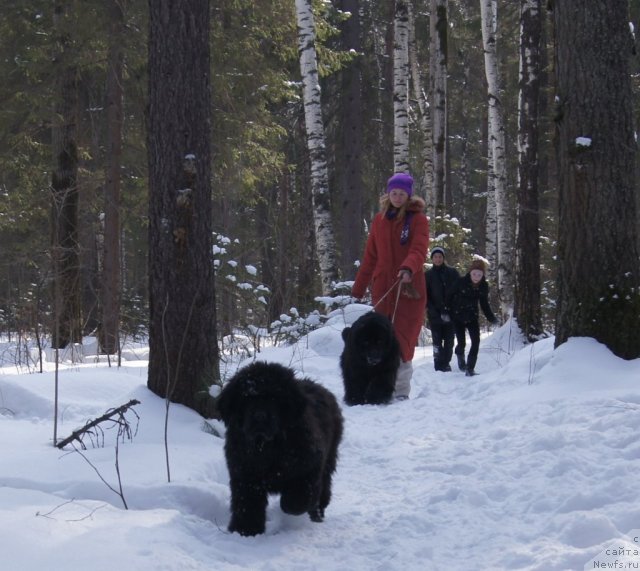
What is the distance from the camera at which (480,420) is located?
6.95 meters

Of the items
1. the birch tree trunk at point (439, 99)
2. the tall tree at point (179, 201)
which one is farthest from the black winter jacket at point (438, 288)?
the birch tree trunk at point (439, 99)

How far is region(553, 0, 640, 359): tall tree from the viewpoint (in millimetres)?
7207

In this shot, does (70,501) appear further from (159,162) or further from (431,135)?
(431,135)

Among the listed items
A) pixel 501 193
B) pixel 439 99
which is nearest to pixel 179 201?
pixel 501 193

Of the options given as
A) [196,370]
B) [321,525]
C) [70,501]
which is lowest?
[321,525]

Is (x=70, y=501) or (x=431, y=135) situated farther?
(x=431, y=135)

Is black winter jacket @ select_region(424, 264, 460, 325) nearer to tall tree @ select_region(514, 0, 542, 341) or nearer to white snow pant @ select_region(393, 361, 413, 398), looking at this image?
tall tree @ select_region(514, 0, 542, 341)

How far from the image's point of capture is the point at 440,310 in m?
11.1

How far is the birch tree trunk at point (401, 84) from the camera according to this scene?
1716 centimetres

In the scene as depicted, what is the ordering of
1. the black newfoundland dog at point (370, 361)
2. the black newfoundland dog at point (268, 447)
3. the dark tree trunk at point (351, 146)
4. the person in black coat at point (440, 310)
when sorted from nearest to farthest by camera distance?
the black newfoundland dog at point (268, 447), the black newfoundland dog at point (370, 361), the person in black coat at point (440, 310), the dark tree trunk at point (351, 146)

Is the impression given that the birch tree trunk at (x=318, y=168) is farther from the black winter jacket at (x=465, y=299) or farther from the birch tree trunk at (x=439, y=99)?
the birch tree trunk at (x=439, y=99)

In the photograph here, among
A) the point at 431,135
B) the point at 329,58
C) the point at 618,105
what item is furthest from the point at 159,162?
the point at 431,135

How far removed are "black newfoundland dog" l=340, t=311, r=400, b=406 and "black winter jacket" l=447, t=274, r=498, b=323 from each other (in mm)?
2803

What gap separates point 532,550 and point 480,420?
324cm
